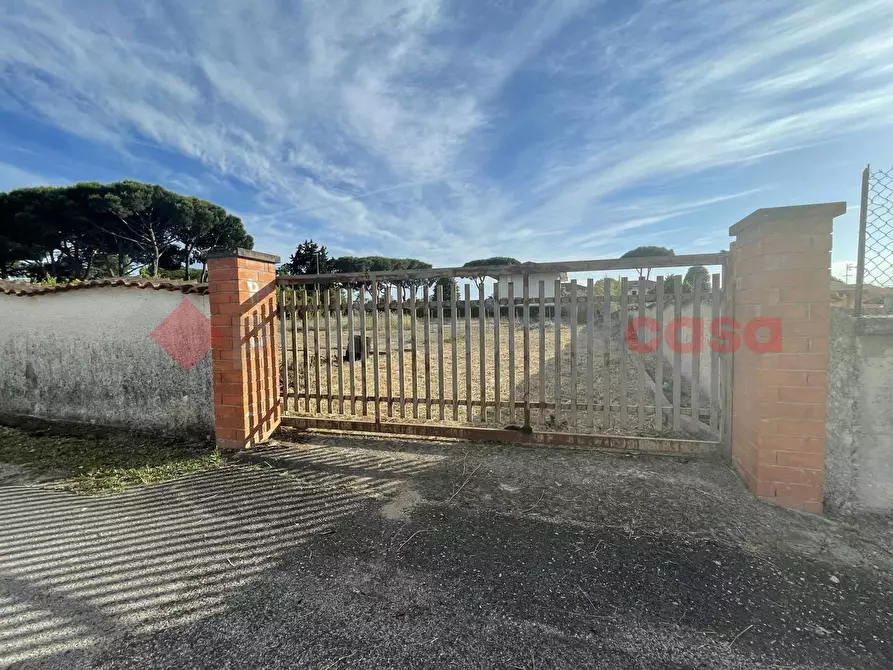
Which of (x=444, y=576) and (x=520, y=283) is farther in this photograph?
(x=520, y=283)

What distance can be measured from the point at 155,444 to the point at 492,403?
358 centimetres

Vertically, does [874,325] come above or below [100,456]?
above

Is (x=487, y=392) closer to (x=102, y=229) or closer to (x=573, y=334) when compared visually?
(x=573, y=334)

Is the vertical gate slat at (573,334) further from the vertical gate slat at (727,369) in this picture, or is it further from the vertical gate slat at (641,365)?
Result: the vertical gate slat at (727,369)

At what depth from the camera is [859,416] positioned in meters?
2.37

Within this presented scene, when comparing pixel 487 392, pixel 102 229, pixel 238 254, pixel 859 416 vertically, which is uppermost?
pixel 102 229

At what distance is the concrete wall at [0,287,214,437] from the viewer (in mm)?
4117

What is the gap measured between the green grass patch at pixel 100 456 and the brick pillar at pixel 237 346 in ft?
1.05

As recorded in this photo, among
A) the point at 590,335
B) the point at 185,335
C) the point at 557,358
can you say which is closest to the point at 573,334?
the point at 590,335

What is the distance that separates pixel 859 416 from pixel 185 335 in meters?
5.73

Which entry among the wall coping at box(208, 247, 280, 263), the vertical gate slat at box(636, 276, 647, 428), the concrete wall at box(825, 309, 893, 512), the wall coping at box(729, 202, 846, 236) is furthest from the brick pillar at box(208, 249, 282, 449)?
the concrete wall at box(825, 309, 893, 512)

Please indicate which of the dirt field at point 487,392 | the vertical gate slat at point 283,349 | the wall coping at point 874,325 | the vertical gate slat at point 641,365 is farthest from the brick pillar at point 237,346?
the wall coping at point 874,325

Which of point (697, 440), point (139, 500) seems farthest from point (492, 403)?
point (139, 500)

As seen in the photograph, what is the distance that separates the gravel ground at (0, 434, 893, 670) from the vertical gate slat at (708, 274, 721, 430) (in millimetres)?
479
